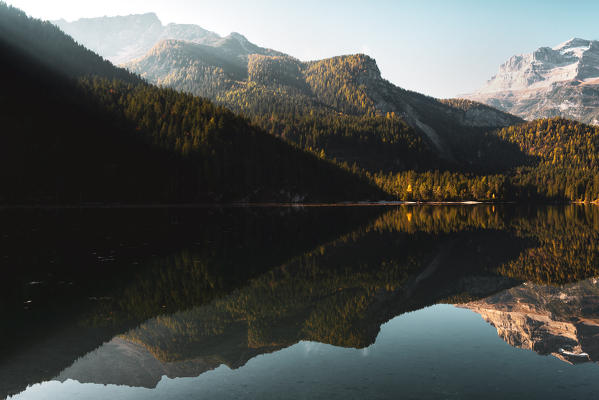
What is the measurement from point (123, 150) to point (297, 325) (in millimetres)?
152215

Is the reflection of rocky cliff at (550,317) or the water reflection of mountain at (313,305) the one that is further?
the reflection of rocky cliff at (550,317)

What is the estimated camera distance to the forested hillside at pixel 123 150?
138 metres

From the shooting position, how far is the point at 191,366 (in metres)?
16.1

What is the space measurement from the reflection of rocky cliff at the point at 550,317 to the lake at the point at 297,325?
11 cm

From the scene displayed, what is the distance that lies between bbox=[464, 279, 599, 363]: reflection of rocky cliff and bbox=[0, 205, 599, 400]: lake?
11cm

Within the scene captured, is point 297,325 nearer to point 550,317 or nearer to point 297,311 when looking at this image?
point 297,311

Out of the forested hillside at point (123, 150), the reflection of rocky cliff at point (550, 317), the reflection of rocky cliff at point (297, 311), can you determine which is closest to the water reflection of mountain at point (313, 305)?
the reflection of rocky cliff at point (297, 311)

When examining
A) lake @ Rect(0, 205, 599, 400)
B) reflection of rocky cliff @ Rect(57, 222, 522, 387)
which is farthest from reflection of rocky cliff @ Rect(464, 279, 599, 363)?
reflection of rocky cliff @ Rect(57, 222, 522, 387)

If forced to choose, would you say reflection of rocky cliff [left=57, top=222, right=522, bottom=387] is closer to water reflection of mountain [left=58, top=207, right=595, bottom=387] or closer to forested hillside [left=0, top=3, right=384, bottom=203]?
water reflection of mountain [left=58, top=207, right=595, bottom=387]

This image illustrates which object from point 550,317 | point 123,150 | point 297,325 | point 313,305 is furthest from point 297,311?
point 123,150

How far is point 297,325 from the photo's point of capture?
809 inches

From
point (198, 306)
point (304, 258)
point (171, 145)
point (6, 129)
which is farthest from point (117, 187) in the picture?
point (198, 306)

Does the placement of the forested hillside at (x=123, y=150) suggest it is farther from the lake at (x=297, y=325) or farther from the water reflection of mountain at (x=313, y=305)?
the water reflection of mountain at (x=313, y=305)

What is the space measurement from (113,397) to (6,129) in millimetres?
163990
